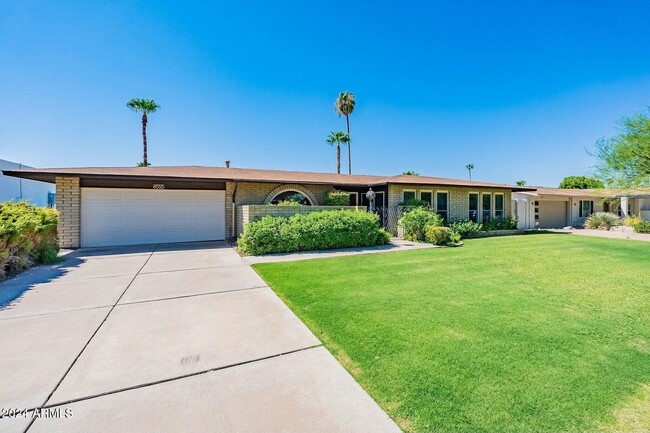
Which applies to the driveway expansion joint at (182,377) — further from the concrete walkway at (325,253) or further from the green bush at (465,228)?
the green bush at (465,228)

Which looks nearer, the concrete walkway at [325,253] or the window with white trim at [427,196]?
the concrete walkway at [325,253]

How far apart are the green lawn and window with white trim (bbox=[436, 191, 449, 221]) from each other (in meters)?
8.65

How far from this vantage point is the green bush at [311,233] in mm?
9188

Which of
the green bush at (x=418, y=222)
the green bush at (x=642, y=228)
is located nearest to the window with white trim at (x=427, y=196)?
the green bush at (x=418, y=222)

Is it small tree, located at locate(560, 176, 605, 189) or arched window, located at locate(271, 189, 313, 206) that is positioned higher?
small tree, located at locate(560, 176, 605, 189)

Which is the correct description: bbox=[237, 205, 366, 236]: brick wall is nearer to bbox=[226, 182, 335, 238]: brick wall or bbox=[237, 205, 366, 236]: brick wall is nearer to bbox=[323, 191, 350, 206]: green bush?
bbox=[226, 182, 335, 238]: brick wall

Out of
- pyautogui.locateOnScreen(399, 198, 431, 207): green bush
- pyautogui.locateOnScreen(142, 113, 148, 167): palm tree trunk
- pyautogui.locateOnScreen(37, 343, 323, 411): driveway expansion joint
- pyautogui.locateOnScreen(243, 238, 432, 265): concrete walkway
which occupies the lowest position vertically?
pyautogui.locateOnScreen(37, 343, 323, 411): driveway expansion joint

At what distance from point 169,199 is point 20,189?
19.0 metres

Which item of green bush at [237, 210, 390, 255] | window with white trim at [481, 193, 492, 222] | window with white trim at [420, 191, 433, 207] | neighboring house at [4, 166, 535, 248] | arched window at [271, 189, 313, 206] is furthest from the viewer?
window with white trim at [481, 193, 492, 222]

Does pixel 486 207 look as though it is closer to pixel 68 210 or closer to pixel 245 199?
pixel 245 199

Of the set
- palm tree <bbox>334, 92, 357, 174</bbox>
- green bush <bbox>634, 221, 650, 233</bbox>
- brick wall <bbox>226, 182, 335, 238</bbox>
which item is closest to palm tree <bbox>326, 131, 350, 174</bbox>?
palm tree <bbox>334, 92, 357, 174</bbox>

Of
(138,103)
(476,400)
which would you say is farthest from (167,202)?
(138,103)

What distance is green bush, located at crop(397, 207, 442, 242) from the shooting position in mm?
12312

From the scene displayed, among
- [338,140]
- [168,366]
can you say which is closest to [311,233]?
[168,366]
